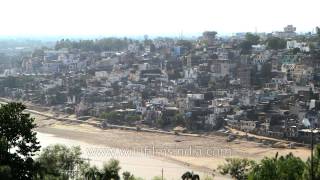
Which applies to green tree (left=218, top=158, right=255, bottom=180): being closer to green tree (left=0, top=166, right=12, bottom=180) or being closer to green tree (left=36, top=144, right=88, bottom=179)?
green tree (left=36, top=144, right=88, bottom=179)

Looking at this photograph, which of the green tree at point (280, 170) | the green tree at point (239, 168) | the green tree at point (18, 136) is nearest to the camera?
the green tree at point (18, 136)

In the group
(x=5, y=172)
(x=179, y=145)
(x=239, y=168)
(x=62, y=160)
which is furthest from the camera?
(x=179, y=145)

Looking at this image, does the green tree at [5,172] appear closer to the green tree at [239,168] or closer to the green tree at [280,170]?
the green tree at [280,170]

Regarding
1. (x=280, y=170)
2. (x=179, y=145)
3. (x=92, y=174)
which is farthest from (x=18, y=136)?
(x=179, y=145)

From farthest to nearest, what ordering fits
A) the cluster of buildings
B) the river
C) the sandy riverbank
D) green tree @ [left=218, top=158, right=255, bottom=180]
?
the cluster of buildings
the sandy riverbank
the river
green tree @ [left=218, top=158, right=255, bottom=180]

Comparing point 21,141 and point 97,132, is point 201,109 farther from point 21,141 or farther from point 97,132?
point 21,141

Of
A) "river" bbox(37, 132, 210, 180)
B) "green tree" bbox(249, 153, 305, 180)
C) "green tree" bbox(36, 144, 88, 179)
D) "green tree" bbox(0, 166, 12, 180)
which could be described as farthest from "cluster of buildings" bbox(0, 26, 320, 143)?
"green tree" bbox(0, 166, 12, 180)

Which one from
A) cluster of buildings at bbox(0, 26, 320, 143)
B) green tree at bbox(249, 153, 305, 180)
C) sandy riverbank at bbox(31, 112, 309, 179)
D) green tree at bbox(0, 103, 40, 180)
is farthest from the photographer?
cluster of buildings at bbox(0, 26, 320, 143)

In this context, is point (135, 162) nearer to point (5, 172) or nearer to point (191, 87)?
point (5, 172)

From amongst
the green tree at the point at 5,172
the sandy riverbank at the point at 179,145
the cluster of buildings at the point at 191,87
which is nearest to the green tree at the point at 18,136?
the green tree at the point at 5,172
